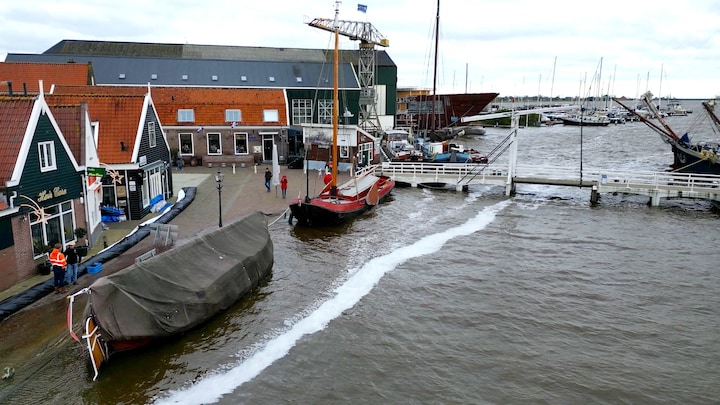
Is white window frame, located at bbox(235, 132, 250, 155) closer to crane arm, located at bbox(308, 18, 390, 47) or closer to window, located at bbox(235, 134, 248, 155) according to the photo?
window, located at bbox(235, 134, 248, 155)

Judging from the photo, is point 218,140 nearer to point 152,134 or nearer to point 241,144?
point 241,144

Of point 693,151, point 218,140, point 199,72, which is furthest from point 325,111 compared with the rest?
point 693,151

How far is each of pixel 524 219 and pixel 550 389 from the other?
1720 cm

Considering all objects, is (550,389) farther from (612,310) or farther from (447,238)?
(447,238)

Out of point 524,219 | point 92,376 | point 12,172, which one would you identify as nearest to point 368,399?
point 92,376

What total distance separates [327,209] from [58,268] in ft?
40.4

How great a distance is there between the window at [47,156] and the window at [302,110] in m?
31.7

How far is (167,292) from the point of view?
13.6 metres

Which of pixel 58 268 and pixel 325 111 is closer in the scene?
pixel 58 268

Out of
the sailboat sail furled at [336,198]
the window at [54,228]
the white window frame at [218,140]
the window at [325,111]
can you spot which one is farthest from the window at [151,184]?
the window at [325,111]

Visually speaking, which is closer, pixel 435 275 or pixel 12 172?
pixel 12 172

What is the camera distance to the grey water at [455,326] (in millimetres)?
12445

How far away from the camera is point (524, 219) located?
2892 cm

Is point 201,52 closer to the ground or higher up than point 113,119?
higher up
